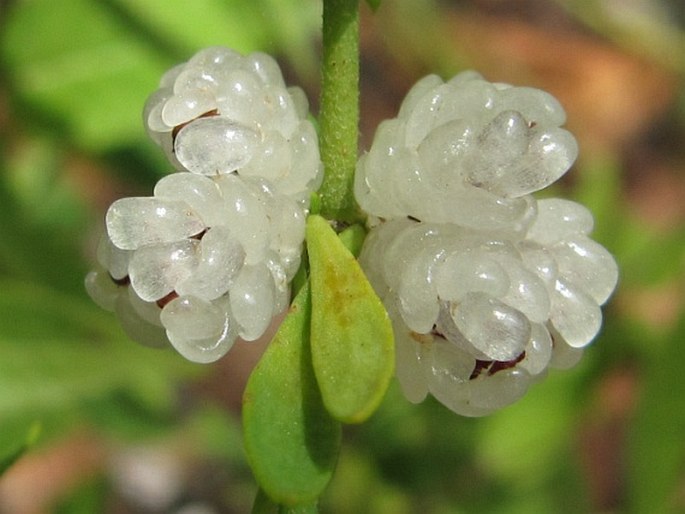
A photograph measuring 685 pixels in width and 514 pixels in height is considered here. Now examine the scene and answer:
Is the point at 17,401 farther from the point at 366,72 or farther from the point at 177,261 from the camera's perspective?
the point at 366,72

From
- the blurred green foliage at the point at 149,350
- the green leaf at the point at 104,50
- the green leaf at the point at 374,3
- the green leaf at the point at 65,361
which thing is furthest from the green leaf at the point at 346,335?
the green leaf at the point at 104,50

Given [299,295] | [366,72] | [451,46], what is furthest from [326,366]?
[366,72]

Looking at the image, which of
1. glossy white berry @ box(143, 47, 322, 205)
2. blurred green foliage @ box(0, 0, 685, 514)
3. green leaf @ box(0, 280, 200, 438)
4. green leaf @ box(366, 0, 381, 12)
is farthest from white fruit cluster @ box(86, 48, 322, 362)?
blurred green foliage @ box(0, 0, 685, 514)

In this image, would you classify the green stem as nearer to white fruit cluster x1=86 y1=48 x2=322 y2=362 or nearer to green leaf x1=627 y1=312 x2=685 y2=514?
white fruit cluster x1=86 y1=48 x2=322 y2=362

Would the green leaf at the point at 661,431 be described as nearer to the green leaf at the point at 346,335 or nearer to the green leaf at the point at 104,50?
the green leaf at the point at 104,50

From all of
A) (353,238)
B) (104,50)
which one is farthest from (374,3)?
(104,50)

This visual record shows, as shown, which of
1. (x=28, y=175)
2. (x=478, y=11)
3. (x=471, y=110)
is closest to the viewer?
(x=471, y=110)
